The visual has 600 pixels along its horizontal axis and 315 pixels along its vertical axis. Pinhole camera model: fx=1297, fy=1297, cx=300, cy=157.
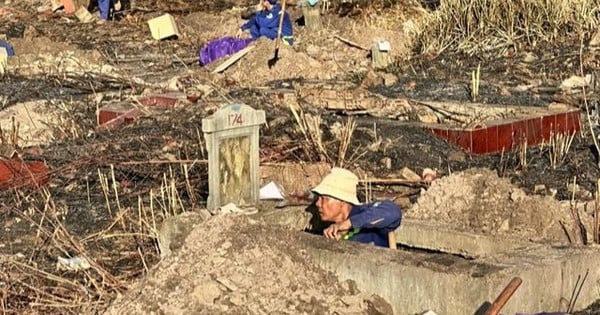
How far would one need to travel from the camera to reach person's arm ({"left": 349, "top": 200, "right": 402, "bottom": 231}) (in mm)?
6996

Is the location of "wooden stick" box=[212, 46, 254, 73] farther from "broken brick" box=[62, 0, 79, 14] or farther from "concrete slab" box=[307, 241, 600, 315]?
"concrete slab" box=[307, 241, 600, 315]

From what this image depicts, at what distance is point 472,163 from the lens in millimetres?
10758

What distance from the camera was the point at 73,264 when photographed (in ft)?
24.9

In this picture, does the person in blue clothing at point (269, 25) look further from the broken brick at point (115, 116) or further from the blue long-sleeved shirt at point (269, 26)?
the broken brick at point (115, 116)

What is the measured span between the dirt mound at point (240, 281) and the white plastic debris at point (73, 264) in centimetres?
146

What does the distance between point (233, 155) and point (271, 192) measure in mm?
762

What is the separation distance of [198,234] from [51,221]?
8.86ft

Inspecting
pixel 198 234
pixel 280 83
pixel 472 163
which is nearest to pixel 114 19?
pixel 280 83

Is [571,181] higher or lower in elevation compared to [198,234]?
lower

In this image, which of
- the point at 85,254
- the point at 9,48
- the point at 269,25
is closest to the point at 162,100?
the point at 269,25

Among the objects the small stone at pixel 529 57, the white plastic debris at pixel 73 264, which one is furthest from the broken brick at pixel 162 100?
the white plastic debris at pixel 73 264

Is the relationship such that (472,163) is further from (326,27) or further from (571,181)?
(326,27)

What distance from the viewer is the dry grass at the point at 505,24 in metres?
17.2

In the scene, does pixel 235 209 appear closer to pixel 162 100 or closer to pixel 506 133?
pixel 506 133
